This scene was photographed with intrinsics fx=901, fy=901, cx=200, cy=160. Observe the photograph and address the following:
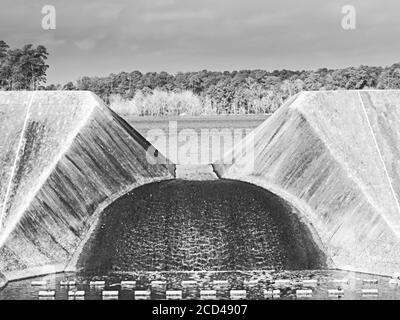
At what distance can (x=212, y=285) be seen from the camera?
37.4 meters

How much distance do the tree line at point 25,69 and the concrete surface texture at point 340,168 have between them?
213 ft

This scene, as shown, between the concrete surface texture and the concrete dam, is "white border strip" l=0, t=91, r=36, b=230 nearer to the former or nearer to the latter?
the concrete dam

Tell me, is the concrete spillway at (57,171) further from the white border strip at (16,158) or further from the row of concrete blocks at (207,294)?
the row of concrete blocks at (207,294)

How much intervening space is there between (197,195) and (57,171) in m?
7.56

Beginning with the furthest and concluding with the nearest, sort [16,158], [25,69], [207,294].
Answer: [25,69], [16,158], [207,294]

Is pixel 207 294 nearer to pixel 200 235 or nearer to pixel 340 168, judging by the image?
A: pixel 200 235

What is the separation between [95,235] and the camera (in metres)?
43.9

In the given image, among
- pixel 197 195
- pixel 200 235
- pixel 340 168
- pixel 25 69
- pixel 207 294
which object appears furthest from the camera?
pixel 25 69

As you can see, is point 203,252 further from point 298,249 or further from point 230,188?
point 230,188

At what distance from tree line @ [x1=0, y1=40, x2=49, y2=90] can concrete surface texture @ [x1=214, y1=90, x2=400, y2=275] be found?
64954 millimetres

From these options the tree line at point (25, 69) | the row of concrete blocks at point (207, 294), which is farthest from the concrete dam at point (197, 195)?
the tree line at point (25, 69)

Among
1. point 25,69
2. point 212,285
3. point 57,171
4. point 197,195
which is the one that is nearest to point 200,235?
point 212,285

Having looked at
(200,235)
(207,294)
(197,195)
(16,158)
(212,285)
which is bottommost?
(207,294)

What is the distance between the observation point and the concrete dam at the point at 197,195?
4153cm
